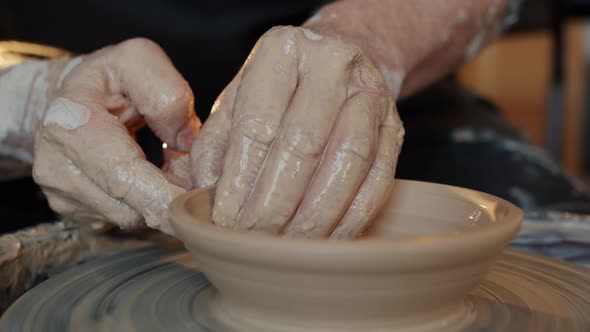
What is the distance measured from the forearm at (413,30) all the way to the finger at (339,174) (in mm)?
242

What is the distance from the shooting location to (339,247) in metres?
0.59

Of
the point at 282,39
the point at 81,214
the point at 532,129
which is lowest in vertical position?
the point at 532,129

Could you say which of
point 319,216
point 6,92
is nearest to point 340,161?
point 319,216

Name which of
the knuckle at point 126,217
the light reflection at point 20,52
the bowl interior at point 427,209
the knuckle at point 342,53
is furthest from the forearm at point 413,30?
the light reflection at point 20,52

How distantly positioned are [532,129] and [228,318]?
4.79m

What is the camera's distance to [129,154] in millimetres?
835

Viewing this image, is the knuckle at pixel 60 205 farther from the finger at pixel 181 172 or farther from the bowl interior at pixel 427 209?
the bowl interior at pixel 427 209

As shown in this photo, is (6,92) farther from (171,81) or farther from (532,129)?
(532,129)

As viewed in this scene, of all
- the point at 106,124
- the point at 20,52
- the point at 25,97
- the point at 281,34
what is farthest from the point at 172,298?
the point at 20,52

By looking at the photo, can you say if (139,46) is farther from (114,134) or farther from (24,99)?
(24,99)

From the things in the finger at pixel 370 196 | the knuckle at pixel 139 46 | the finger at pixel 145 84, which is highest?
the knuckle at pixel 139 46

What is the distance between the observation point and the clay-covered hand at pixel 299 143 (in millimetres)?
725

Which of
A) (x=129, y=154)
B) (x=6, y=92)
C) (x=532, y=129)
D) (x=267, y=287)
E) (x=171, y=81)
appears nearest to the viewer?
(x=267, y=287)

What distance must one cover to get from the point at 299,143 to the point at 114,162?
27cm
